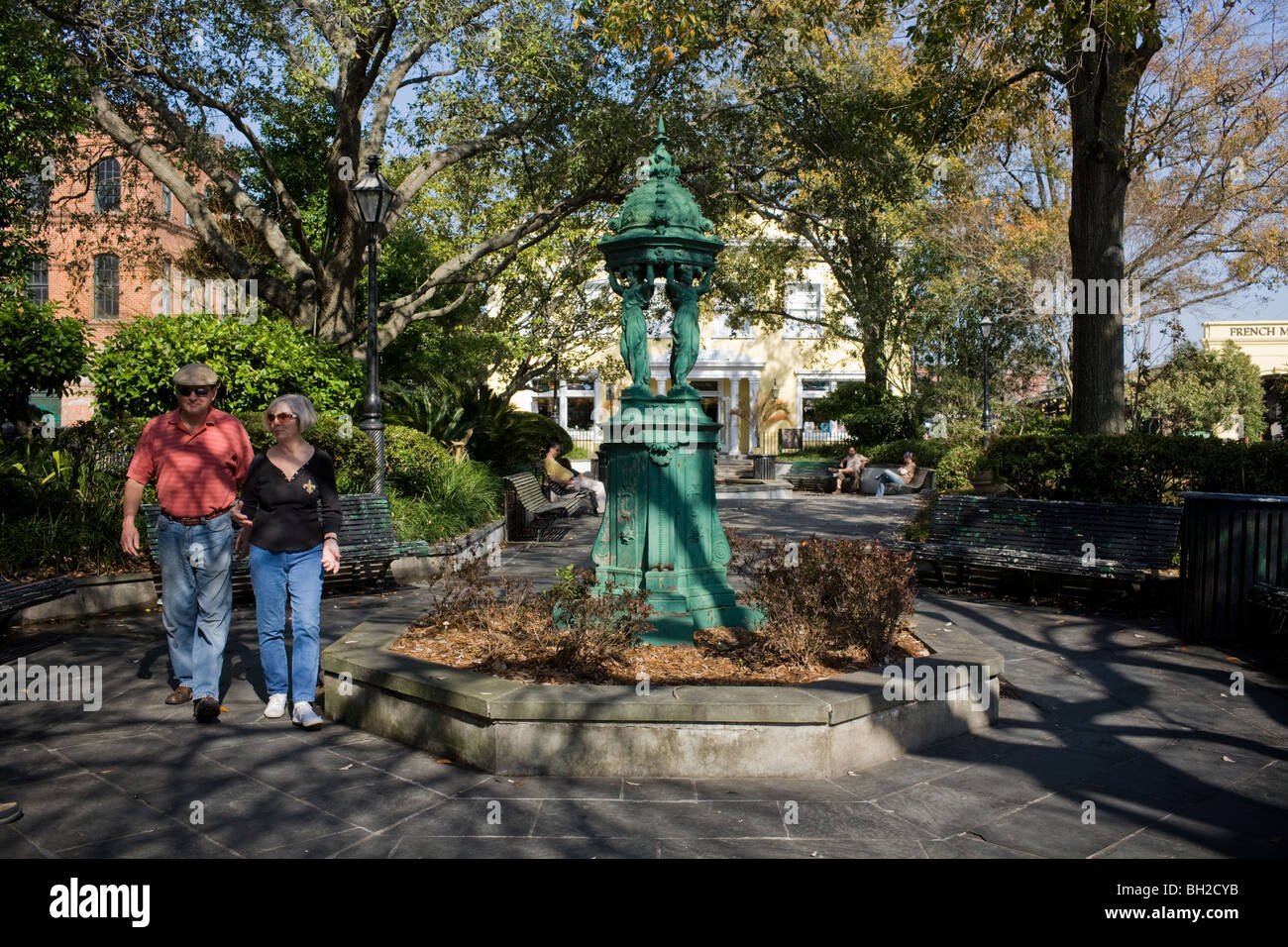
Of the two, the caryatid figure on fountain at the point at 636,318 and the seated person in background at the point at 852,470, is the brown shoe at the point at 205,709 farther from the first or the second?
the seated person in background at the point at 852,470

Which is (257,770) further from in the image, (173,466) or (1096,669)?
(1096,669)

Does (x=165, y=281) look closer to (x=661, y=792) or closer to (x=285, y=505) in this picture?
(x=285, y=505)

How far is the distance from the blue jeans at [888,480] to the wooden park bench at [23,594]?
58.7ft

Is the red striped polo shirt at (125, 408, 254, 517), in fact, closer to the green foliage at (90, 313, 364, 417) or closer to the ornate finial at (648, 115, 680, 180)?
the ornate finial at (648, 115, 680, 180)

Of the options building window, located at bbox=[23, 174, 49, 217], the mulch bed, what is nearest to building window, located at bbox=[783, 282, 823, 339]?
building window, located at bbox=[23, 174, 49, 217]

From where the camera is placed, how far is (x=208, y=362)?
10523mm

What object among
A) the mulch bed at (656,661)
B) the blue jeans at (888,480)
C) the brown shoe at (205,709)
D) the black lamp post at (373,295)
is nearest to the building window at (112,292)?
the blue jeans at (888,480)

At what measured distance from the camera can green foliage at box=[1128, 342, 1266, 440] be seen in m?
29.4

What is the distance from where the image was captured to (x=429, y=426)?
1570 cm

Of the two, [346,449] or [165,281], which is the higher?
[165,281]

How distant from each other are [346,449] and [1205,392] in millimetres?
28894

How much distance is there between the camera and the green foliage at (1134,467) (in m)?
9.23

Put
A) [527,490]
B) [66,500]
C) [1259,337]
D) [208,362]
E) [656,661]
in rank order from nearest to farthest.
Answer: [656,661] < [66,500] < [208,362] < [527,490] < [1259,337]

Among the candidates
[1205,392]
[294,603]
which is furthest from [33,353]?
[1205,392]
